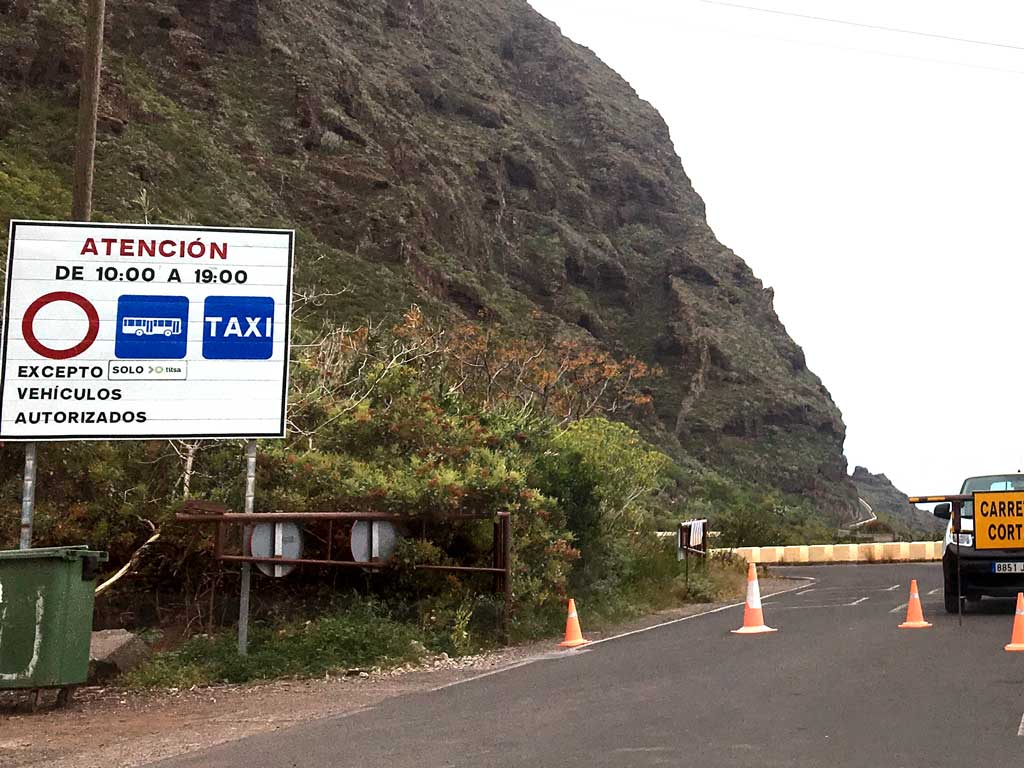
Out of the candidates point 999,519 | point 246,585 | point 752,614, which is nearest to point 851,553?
point 999,519

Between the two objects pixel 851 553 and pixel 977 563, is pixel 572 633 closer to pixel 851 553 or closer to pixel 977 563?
pixel 977 563

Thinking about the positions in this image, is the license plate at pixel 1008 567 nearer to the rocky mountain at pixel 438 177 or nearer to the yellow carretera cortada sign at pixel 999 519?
the yellow carretera cortada sign at pixel 999 519

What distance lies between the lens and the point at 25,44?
70000 millimetres

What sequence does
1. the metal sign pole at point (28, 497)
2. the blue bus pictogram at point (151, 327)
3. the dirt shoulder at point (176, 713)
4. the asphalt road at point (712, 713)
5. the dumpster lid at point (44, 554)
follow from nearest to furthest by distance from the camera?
the asphalt road at point (712, 713) < the dirt shoulder at point (176, 713) < the dumpster lid at point (44, 554) < the metal sign pole at point (28, 497) < the blue bus pictogram at point (151, 327)

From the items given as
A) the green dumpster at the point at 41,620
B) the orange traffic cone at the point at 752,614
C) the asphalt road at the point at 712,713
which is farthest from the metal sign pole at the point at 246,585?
the orange traffic cone at the point at 752,614

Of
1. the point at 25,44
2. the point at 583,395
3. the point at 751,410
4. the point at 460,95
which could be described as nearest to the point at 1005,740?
the point at 583,395

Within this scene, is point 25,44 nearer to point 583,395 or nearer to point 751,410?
point 583,395

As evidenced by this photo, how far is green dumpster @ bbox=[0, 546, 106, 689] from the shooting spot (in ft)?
34.7

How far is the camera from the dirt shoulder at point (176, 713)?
8.88 meters

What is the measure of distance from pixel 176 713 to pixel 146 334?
5.15 m

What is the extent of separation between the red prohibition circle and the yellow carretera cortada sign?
1163cm

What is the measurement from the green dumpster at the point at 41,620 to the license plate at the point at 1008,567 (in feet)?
38.6

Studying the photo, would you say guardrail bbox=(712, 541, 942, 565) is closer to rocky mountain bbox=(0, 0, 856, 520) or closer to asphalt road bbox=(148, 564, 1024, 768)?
rocky mountain bbox=(0, 0, 856, 520)

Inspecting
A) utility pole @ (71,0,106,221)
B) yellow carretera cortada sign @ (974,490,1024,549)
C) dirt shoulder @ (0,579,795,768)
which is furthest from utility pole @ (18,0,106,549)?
yellow carretera cortada sign @ (974,490,1024,549)
